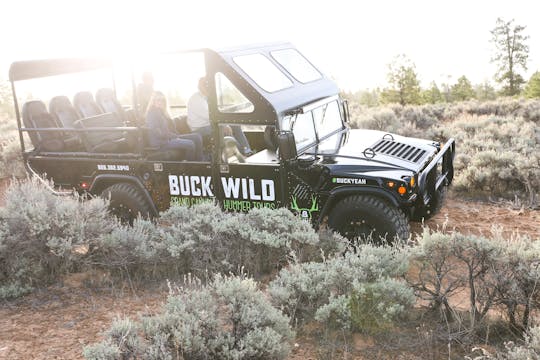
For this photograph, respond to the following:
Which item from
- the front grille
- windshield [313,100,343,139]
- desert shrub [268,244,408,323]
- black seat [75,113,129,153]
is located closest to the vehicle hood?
the front grille

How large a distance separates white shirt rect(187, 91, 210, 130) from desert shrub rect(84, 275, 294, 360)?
3620 mm

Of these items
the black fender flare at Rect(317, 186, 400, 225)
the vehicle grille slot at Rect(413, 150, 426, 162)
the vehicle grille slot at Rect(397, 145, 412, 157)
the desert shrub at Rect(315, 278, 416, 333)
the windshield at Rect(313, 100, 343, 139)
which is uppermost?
the windshield at Rect(313, 100, 343, 139)

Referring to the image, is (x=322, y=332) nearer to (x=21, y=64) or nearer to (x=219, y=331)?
(x=219, y=331)

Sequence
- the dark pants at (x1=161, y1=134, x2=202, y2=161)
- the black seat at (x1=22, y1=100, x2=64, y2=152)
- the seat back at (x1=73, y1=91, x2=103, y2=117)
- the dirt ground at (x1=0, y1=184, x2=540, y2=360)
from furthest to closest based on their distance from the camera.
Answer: the seat back at (x1=73, y1=91, x2=103, y2=117)
the black seat at (x1=22, y1=100, x2=64, y2=152)
the dark pants at (x1=161, y1=134, x2=202, y2=161)
the dirt ground at (x1=0, y1=184, x2=540, y2=360)

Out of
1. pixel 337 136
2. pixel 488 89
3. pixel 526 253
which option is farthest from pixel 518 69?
pixel 526 253

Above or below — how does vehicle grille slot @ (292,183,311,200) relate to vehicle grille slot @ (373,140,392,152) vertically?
below

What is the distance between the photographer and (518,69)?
32125 millimetres

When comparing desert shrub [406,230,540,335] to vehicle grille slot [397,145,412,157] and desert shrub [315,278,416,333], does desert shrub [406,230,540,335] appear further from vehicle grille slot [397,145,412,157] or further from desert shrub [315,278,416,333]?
vehicle grille slot [397,145,412,157]

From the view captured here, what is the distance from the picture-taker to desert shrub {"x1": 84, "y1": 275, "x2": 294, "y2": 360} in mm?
3605

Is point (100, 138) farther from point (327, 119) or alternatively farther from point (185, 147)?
point (327, 119)

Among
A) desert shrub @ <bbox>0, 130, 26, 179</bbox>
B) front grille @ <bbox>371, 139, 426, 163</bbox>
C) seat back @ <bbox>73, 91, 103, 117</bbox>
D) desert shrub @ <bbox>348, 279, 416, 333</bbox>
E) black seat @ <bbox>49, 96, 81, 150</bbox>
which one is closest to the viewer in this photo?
desert shrub @ <bbox>348, 279, 416, 333</bbox>

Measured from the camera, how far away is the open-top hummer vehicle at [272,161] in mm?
5902

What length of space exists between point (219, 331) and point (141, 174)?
3572 mm

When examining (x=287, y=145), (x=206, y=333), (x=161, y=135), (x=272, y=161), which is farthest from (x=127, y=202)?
(x=206, y=333)
